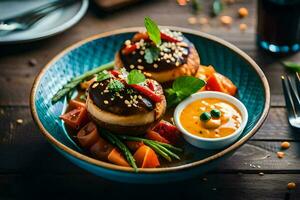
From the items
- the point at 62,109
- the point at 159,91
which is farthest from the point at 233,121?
the point at 62,109

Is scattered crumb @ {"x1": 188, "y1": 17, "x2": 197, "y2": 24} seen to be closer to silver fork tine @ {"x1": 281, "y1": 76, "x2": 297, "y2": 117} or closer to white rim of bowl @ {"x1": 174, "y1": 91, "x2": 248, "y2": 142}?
silver fork tine @ {"x1": 281, "y1": 76, "x2": 297, "y2": 117}

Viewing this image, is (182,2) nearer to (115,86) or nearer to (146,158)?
(115,86)

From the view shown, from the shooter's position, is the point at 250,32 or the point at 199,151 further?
the point at 250,32

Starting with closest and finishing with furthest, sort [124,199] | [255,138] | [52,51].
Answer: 1. [124,199]
2. [255,138]
3. [52,51]


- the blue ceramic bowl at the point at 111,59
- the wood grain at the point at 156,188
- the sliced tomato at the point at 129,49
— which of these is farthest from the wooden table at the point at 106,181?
the sliced tomato at the point at 129,49

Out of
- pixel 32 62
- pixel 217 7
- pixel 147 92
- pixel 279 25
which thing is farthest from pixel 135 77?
pixel 217 7

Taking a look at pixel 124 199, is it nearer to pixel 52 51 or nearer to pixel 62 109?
pixel 62 109
